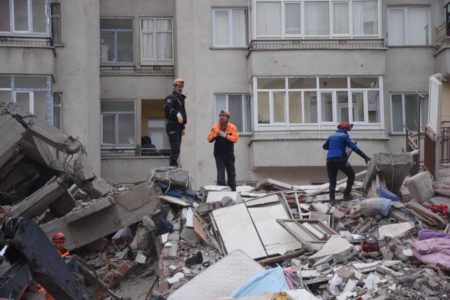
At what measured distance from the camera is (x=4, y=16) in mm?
23891

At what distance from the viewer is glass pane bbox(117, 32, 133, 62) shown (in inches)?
1065

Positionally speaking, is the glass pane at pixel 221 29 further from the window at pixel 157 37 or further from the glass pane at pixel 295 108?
the glass pane at pixel 295 108

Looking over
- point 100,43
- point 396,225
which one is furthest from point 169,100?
point 100,43

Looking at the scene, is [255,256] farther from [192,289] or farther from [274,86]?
[274,86]

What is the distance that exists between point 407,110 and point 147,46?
9.20 meters

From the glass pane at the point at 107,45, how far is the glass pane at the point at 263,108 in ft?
19.2

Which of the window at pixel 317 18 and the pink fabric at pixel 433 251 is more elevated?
the window at pixel 317 18

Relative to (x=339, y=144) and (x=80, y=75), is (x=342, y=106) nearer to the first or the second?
(x=80, y=75)

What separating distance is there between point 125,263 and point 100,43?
576 inches

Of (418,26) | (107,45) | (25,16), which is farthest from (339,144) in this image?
(107,45)

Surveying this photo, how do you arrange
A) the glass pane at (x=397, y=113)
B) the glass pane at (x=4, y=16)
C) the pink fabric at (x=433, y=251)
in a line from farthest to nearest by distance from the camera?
the glass pane at (x=397, y=113)
the glass pane at (x=4, y=16)
the pink fabric at (x=433, y=251)

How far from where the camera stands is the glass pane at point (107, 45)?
2695cm

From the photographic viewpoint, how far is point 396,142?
25.5 m

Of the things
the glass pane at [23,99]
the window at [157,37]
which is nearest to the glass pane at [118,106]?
the window at [157,37]
